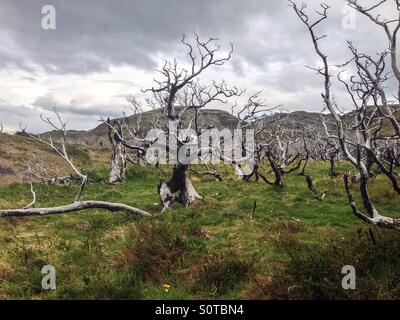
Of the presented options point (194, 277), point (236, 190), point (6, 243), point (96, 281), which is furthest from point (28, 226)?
point (236, 190)

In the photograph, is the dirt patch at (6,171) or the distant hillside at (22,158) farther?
the distant hillside at (22,158)

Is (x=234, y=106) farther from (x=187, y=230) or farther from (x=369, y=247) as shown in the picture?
(x=369, y=247)

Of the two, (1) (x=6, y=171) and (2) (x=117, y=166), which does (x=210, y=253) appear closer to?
(2) (x=117, y=166)

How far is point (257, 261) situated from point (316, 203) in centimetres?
691

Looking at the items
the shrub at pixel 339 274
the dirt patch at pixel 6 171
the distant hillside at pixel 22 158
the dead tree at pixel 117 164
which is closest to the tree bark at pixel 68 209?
the shrub at pixel 339 274

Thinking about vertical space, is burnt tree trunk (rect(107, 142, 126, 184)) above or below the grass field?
above

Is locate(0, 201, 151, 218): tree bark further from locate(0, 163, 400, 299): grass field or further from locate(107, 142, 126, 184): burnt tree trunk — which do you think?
locate(107, 142, 126, 184): burnt tree trunk

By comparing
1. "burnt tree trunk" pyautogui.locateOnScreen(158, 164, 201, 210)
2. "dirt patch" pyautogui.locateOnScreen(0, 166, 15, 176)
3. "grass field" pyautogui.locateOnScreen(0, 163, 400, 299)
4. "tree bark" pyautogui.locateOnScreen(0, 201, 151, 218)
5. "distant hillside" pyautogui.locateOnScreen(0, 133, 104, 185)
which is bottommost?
"grass field" pyautogui.locateOnScreen(0, 163, 400, 299)

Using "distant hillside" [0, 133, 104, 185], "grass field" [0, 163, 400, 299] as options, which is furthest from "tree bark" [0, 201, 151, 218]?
"distant hillside" [0, 133, 104, 185]

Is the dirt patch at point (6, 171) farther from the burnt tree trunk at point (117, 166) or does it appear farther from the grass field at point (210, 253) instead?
the grass field at point (210, 253)

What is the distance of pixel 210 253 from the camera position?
31.2ft

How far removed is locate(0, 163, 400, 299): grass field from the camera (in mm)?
7305

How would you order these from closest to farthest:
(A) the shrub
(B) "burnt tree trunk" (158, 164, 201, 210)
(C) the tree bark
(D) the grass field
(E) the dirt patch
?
1. (A) the shrub
2. (D) the grass field
3. (C) the tree bark
4. (B) "burnt tree trunk" (158, 164, 201, 210)
5. (E) the dirt patch

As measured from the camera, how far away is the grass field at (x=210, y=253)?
730 cm
